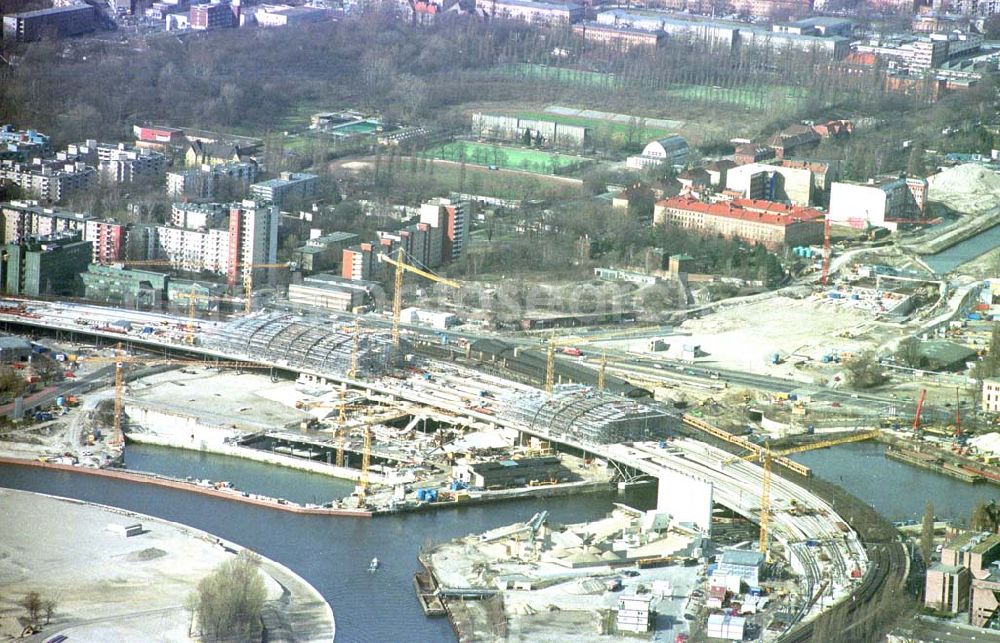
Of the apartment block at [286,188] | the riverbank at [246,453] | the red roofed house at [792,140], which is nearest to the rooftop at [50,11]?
the apartment block at [286,188]

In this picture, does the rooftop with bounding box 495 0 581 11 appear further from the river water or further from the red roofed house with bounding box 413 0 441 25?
A: the river water

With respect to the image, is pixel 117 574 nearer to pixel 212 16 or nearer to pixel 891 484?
pixel 891 484

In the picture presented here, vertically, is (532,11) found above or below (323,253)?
above

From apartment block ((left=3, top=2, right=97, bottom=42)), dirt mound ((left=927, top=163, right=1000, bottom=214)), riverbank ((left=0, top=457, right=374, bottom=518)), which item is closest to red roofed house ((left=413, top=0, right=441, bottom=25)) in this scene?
apartment block ((left=3, top=2, right=97, bottom=42))

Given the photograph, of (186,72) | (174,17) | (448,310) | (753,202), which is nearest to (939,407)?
(448,310)

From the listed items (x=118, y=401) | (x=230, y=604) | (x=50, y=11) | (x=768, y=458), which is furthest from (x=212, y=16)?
(x=230, y=604)

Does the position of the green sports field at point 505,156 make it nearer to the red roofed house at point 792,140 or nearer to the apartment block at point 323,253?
the red roofed house at point 792,140
